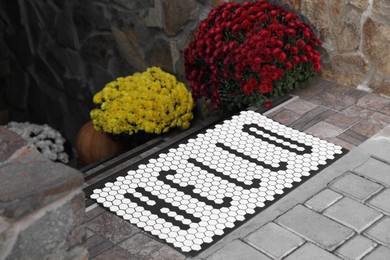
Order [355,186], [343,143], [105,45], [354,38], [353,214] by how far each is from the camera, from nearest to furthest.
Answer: [353,214] → [355,186] → [343,143] → [354,38] → [105,45]

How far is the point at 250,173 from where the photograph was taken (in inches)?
132

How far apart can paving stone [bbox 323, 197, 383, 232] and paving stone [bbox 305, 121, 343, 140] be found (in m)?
0.63

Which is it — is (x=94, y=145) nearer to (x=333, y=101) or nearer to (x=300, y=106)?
(x=300, y=106)

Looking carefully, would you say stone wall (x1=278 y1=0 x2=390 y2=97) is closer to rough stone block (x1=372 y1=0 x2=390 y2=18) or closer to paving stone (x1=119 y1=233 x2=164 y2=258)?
rough stone block (x1=372 y1=0 x2=390 y2=18)

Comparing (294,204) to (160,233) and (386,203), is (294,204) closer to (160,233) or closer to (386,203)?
(386,203)

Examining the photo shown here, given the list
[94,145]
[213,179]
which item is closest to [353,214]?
[213,179]

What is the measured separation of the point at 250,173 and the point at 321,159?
0.37 m

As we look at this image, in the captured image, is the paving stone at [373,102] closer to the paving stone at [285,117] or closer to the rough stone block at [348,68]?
the rough stone block at [348,68]

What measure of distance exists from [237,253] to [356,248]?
1.53ft

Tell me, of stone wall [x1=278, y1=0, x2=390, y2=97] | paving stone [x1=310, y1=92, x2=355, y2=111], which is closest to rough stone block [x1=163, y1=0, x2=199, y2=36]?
stone wall [x1=278, y1=0, x2=390, y2=97]

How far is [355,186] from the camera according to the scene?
3209 millimetres

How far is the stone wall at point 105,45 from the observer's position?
407 centimetres

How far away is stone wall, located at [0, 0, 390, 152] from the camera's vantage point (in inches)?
160

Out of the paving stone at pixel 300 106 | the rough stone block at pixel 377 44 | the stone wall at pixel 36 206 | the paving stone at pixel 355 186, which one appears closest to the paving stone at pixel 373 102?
the rough stone block at pixel 377 44
